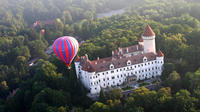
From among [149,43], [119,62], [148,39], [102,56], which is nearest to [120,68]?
[119,62]

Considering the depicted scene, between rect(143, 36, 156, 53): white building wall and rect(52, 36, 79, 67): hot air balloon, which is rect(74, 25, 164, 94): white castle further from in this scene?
rect(52, 36, 79, 67): hot air balloon

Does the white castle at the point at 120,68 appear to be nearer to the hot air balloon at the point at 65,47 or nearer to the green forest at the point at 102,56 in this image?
the green forest at the point at 102,56

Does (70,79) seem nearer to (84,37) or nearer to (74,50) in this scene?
(74,50)

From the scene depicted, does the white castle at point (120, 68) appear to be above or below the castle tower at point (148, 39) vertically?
below

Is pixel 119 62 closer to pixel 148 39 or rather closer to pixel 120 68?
pixel 120 68

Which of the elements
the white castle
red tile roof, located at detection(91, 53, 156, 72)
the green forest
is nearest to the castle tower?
the white castle

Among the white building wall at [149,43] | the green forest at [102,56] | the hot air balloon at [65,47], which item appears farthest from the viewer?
the white building wall at [149,43]

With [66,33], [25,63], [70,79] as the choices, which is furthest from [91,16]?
[70,79]

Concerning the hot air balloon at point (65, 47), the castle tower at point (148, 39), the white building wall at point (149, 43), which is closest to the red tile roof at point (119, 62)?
the white building wall at point (149, 43)
